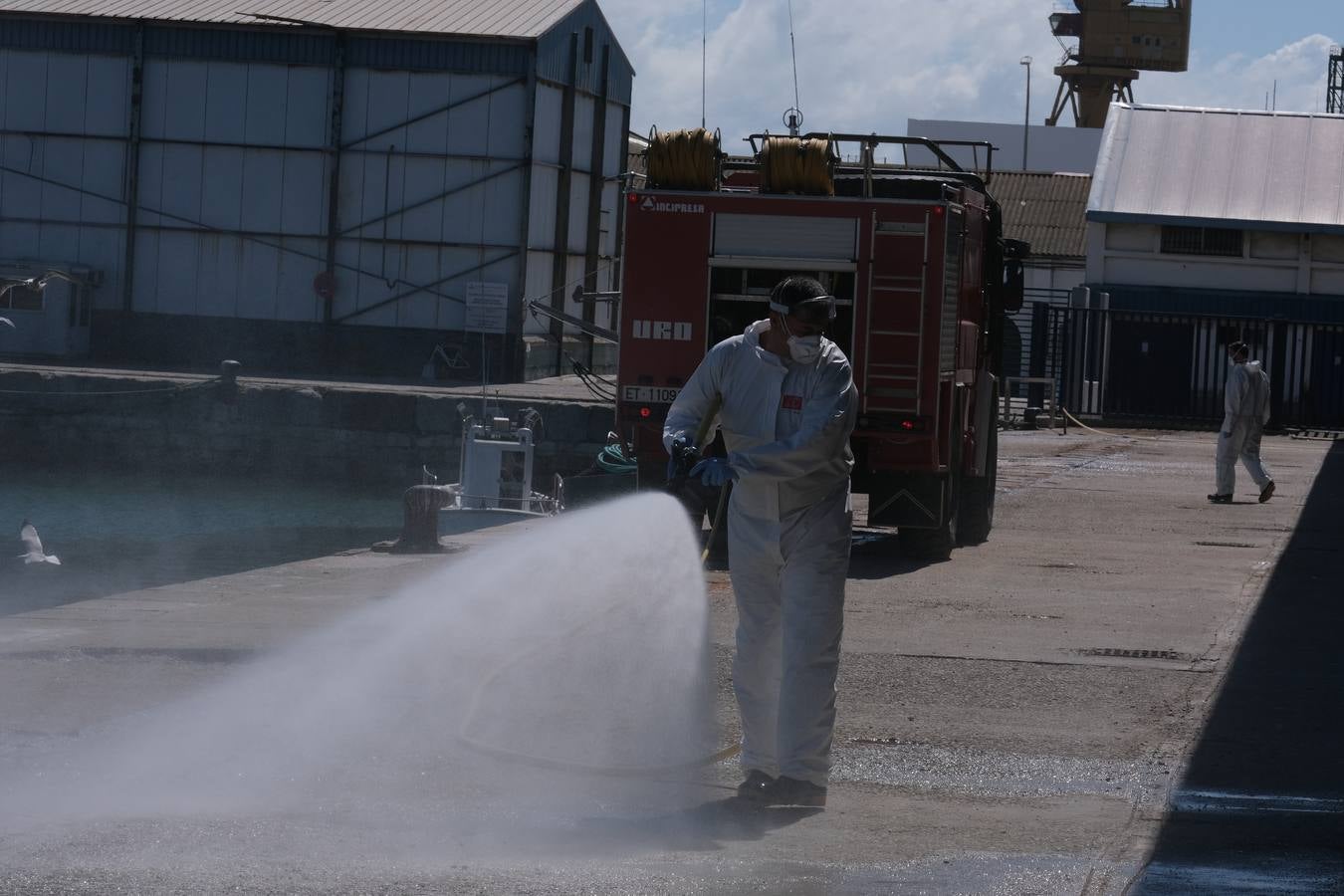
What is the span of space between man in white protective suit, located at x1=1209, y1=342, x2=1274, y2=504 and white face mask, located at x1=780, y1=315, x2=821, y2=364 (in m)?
14.5

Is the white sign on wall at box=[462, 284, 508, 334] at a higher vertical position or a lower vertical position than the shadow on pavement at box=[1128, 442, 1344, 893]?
higher

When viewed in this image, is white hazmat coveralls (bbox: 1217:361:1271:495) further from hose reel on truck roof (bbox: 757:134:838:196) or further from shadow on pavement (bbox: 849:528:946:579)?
hose reel on truck roof (bbox: 757:134:838:196)

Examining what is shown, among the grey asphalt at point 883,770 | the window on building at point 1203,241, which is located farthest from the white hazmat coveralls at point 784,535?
the window on building at point 1203,241

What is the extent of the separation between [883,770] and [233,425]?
977 inches

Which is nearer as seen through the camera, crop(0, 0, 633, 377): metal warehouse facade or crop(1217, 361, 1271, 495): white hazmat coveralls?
crop(1217, 361, 1271, 495): white hazmat coveralls

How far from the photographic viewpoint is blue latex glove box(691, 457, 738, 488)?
21.9 feet

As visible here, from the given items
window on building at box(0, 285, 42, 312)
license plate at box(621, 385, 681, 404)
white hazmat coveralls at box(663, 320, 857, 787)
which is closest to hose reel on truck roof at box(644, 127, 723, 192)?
license plate at box(621, 385, 681, 404)

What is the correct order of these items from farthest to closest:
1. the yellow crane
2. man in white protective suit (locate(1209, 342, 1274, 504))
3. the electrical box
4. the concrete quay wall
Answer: the yellow crane, the concrete quay wall, man in white protective suit (locate(1209, 342, 1274, 504)), the electrical box

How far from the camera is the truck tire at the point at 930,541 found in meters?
14.7

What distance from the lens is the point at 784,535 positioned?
6.67m

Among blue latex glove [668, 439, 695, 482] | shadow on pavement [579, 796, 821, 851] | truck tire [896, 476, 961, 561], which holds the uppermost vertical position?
blue latex glove [668, 439, 695, 482]

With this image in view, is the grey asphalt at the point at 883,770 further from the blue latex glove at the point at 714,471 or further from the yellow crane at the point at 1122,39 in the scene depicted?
the yellow crane at the point at 1122,39

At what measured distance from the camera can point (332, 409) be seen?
30.1 m

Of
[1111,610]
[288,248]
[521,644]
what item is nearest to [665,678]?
[521,644]
